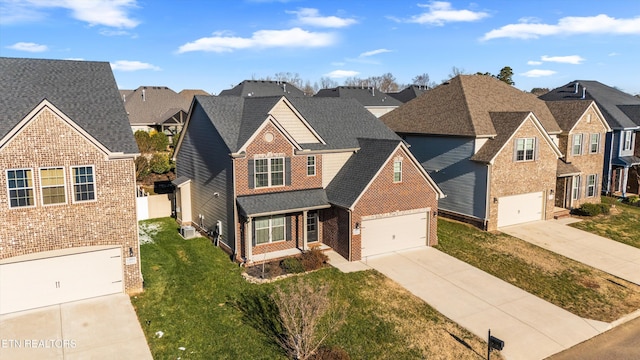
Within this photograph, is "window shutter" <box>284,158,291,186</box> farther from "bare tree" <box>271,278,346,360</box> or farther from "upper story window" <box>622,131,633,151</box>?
"upper story window" <box>622,131,633,151</box>

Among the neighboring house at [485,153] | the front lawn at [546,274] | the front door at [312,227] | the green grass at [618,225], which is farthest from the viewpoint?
the neighboring house at [485,153]

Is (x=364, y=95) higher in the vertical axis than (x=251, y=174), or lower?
higher

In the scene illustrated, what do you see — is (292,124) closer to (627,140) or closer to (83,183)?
(83,183)

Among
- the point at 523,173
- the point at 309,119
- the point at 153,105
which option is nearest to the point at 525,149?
the point at 523,173

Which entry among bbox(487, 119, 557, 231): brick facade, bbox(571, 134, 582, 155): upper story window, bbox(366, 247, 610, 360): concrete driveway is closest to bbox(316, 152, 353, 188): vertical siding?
bbox(366, 247, 610, 360): concrete driveway

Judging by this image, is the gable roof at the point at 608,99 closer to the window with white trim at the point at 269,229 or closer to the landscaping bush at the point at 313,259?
the landscaping bush at the point at 313,259

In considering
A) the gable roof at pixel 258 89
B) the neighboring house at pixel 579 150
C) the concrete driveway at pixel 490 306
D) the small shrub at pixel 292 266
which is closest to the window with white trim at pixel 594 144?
the neighboring house at pixel 579 150
